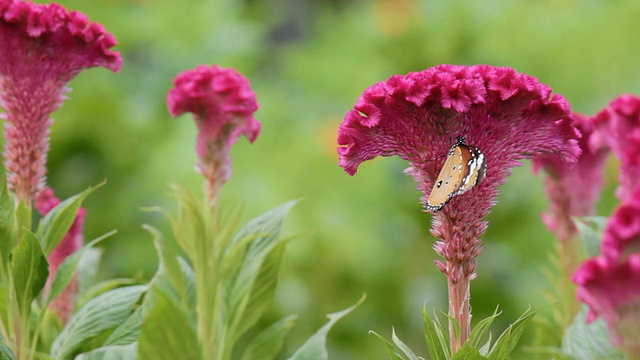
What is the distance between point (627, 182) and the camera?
0.72 metres

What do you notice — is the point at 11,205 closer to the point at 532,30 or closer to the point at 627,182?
the point at 627,182

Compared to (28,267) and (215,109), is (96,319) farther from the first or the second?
(215,109)

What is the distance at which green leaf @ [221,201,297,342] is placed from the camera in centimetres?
81

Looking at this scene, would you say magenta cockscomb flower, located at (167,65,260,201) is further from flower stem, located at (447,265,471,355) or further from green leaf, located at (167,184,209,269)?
flower stem, located at (447,265,471,355)

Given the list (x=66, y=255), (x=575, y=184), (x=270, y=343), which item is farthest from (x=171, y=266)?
(x=575, y=184)

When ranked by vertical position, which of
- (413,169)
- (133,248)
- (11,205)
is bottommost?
(133,248)

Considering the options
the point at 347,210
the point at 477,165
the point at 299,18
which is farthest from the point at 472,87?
the point at 299,18

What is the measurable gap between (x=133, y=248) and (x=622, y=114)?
187cm

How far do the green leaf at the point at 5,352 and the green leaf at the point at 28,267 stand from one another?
0.14 feet

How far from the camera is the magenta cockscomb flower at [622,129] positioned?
2.31 ft

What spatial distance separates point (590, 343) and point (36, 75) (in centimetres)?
60

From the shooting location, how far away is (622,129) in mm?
792

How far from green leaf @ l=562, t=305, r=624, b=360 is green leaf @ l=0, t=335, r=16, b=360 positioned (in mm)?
531

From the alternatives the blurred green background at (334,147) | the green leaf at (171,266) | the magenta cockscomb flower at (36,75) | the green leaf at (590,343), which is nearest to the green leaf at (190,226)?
the green leaf at (171,266)
